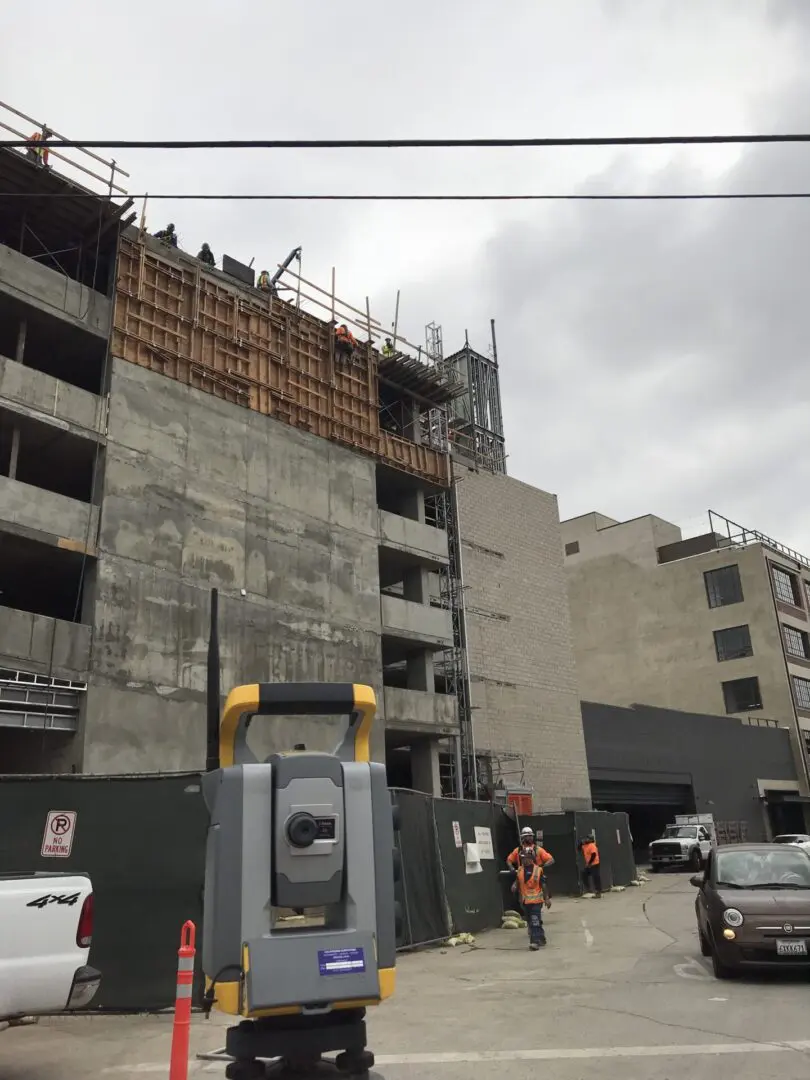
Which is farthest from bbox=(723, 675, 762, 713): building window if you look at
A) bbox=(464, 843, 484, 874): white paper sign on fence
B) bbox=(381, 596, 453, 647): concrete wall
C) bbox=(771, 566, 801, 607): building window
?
bbox=(464, 843, 484, 874): white paper sign on fence

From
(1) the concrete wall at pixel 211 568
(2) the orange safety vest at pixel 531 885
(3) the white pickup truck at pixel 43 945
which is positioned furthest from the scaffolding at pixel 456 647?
(3) the white pickup truck at pixel 43 945

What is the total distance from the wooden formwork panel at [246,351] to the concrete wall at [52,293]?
531 mm

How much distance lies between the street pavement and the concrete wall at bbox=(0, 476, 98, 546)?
1359cm

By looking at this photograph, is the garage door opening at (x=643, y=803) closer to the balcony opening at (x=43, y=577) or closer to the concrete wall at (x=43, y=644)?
the balcony opening at (x=43, y=577)

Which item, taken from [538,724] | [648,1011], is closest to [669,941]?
[648,1011]

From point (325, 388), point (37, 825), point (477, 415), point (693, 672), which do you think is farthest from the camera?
point (693, 672)

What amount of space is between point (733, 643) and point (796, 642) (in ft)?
13.4

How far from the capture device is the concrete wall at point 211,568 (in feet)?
70.7

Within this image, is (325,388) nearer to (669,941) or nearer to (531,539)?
(531,539)

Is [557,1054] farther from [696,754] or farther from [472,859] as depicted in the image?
[696,754]

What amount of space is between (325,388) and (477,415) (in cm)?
1228

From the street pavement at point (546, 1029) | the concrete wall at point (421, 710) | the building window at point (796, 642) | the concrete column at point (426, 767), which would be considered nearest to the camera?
the street pavement at point (546, 1029)

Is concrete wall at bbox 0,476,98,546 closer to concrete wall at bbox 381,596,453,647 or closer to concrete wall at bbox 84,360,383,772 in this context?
concrete wall at bbox 84,360,383,772

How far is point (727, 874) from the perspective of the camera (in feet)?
35.1
